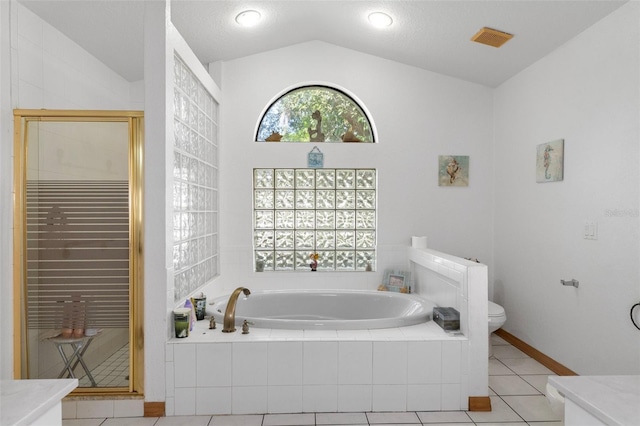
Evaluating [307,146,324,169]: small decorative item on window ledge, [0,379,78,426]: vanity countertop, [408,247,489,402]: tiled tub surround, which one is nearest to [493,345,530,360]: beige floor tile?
[408,247,489,402]: tiled tub surround

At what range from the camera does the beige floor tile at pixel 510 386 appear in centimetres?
273

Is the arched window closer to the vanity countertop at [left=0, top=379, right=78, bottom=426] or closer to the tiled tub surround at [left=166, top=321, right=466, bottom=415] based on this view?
the tiled tub surround at [left=166, top=321, right=466, bottom=415]

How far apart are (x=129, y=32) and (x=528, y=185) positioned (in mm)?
→ 3242

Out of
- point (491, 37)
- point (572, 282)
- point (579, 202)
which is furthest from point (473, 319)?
A: point (491, 37)

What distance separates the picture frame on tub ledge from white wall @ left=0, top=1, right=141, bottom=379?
276 cm

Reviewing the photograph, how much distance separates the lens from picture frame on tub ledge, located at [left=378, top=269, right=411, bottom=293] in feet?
12.6

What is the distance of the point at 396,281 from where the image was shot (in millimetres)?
3893

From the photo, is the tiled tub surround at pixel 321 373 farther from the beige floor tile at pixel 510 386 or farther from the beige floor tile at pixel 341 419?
the beige floor tile at pixel 510 386

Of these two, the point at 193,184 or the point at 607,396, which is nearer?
the point at 607,396

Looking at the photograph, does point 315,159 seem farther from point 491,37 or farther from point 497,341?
point 497,341

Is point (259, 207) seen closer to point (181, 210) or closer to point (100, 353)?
point (181, 210)

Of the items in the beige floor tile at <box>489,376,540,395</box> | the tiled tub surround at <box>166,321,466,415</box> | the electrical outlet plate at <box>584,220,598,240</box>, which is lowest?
the beige floor tile at <box>489,376,540,395</box>

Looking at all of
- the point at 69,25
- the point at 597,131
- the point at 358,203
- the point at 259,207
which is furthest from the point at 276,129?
the point at 597,131

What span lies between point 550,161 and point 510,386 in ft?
5.34
